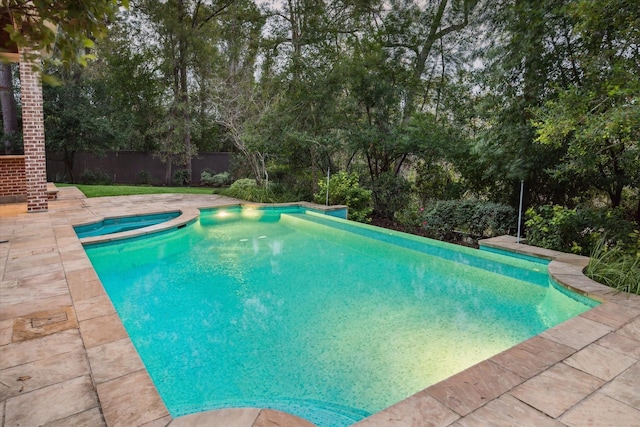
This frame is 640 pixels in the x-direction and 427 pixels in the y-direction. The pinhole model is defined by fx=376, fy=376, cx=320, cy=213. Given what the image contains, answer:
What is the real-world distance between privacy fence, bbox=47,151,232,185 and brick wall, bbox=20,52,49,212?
8379 millimetres

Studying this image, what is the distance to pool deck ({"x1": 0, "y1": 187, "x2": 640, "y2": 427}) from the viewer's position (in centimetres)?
186

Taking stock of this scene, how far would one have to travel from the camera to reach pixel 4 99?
12164 mm

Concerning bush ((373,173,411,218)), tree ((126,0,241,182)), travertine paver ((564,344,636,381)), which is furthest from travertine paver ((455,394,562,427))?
tree ((126,0,241,182))

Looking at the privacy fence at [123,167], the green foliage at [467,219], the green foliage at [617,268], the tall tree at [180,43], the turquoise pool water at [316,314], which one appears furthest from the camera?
the privacy fence at [123,167]

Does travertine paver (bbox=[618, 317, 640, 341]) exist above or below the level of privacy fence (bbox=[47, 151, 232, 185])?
below

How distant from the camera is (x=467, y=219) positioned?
272 inches

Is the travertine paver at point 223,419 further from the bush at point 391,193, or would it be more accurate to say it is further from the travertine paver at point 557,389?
the bush at point 391,193

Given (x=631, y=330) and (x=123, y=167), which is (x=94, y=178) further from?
(x=631, y=330)

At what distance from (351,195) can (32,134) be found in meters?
6.37

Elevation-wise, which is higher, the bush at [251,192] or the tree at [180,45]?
the tree at [180,45]

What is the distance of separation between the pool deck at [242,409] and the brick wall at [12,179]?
6156mm

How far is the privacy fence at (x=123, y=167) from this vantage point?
14758 mm

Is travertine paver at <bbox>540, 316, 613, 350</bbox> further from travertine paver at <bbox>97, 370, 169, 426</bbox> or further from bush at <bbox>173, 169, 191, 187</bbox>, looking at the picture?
bush at <bbox>173, 169, 191, 187</bbox>

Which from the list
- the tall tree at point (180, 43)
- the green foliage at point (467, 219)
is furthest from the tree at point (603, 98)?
the tall tree at point (180, 43)
